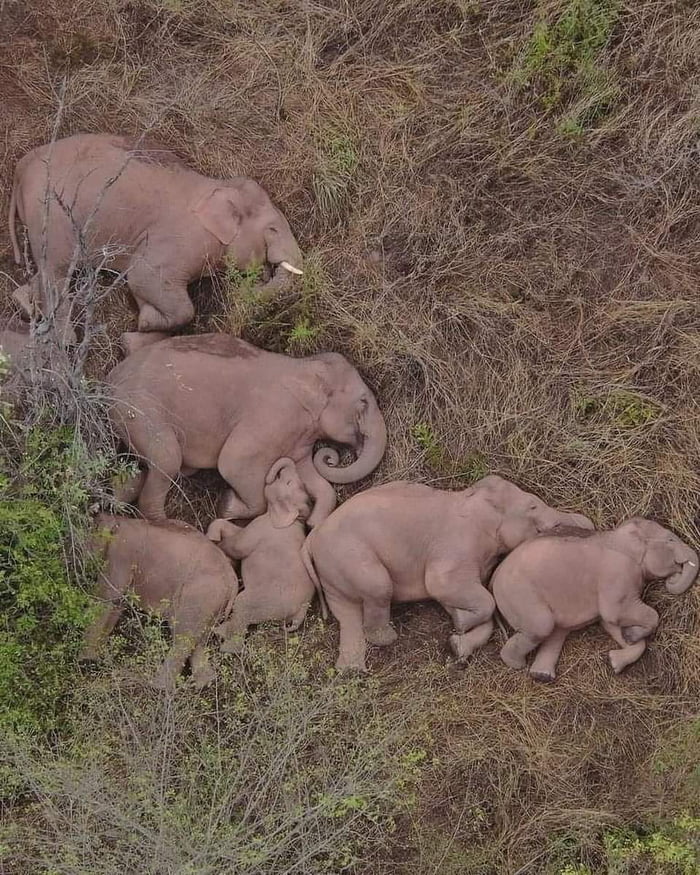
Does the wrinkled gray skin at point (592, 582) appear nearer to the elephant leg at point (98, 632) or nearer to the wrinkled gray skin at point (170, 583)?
the wrinkled gray skin at point (170, 583)

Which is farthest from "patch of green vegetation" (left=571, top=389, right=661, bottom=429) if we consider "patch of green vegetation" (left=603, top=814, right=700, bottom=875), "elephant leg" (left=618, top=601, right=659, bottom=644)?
"patch of green vegetation" (left=603, top=814, right=700, bottom=875)

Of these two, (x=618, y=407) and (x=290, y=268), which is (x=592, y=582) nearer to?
(x=618, y=407)

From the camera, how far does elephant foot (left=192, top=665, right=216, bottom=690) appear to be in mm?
4496

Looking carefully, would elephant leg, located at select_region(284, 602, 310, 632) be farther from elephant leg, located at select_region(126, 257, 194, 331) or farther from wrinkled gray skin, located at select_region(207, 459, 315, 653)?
elephant leg, located at select_region(126, 257, 194, 331)

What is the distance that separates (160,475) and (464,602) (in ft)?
5.33

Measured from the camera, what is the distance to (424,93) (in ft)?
16.3

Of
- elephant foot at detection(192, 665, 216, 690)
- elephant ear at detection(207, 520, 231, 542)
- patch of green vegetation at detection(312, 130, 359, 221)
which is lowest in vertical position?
elephant foot at detection(192, 665, 216, 690)

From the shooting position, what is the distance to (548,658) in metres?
4.54

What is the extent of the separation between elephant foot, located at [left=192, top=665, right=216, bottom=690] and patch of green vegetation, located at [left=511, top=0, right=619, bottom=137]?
3321 mm

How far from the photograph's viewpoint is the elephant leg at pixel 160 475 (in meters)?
4.48

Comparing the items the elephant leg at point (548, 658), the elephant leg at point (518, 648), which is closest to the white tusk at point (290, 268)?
the elephant leg at point (518, 648)

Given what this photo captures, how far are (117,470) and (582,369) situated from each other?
7.84ft

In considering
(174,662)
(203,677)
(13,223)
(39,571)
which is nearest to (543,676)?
(203,677)

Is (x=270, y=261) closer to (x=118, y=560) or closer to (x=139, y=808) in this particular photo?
(x=118, y=560)
